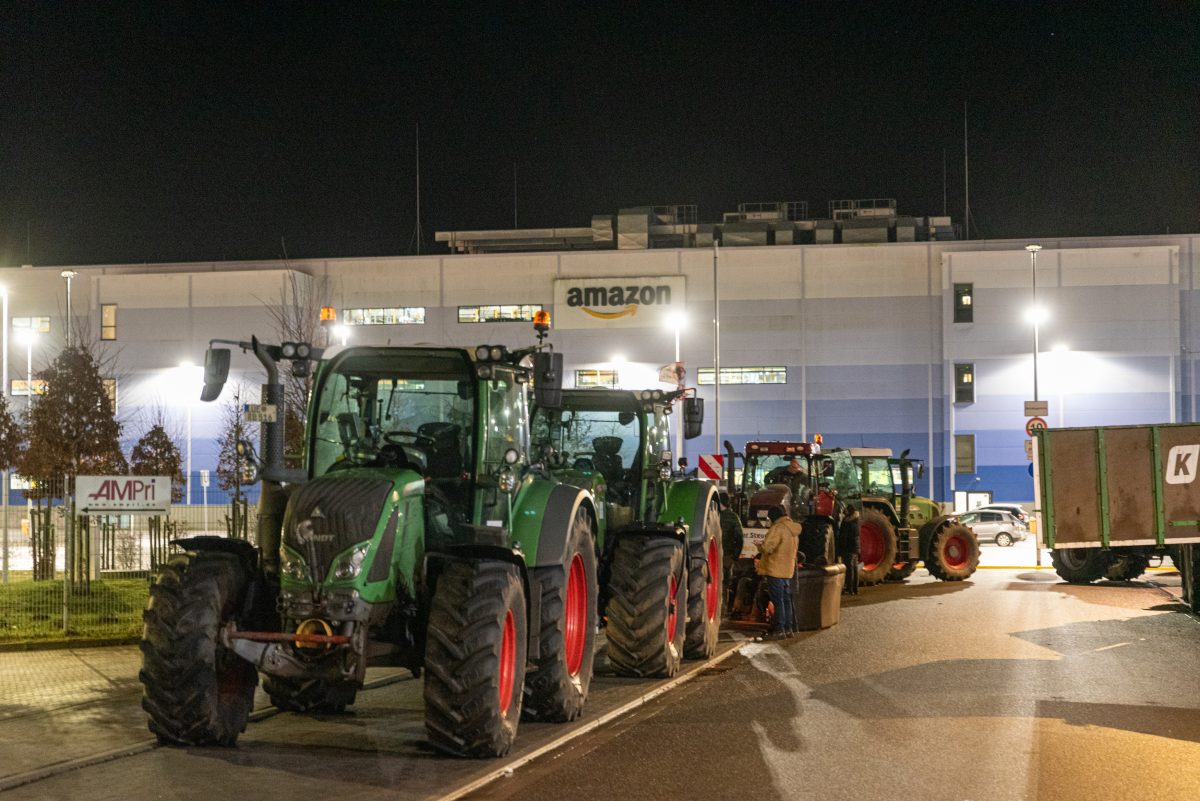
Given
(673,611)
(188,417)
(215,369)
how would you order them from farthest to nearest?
(188,417) < (673,611) < (215,369)

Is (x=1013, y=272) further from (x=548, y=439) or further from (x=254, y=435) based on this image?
(x=548, y=439)

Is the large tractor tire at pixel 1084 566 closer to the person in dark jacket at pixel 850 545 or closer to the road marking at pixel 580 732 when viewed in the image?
the person in dark jacket at pixel 850 545

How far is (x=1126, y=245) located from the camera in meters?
49.2

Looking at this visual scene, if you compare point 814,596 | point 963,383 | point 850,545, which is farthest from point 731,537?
point 963,383

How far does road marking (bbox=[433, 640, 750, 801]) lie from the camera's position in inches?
350

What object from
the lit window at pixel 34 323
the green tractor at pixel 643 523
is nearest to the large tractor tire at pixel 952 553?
the green tractor at pixel 643 523

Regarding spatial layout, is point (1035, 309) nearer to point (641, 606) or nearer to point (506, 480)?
point (641, 606)

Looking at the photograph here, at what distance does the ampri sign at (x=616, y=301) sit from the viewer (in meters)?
50.8

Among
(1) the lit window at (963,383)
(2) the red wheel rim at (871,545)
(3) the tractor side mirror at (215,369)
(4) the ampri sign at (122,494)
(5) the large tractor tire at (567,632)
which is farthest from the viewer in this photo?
(1) the lit window at (963,383)

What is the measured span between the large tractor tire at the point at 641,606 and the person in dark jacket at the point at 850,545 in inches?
440

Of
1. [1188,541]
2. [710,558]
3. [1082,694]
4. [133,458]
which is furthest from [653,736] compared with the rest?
[133,458]

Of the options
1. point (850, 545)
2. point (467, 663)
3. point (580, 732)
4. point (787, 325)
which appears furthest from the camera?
point (787, 325)

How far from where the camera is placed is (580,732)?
10977mm

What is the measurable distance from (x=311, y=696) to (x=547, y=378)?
3.59 m
